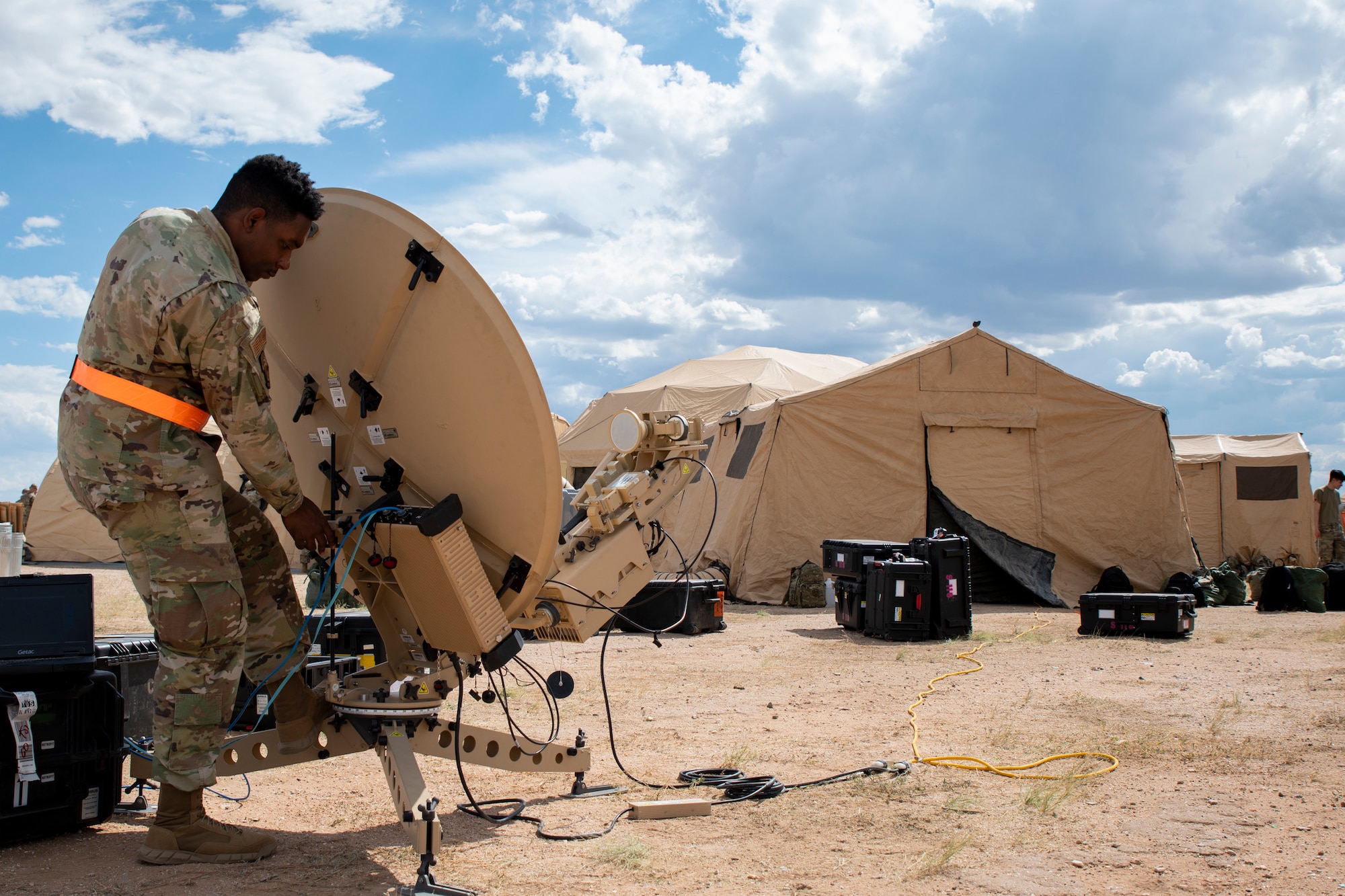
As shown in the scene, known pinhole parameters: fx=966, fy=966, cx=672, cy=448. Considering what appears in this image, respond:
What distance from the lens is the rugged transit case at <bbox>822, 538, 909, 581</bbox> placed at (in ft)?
33.4

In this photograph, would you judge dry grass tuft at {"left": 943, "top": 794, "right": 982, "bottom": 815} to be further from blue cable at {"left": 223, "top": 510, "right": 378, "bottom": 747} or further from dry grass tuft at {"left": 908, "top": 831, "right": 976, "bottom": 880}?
blue cable at {"left": 223, "top": 510, "right": 378, "bottom": 747}

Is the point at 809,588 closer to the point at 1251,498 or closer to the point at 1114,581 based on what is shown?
the point at 1114,581

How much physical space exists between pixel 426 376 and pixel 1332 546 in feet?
58.1

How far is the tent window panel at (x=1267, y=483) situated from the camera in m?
18.6

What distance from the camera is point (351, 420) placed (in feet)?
11.7

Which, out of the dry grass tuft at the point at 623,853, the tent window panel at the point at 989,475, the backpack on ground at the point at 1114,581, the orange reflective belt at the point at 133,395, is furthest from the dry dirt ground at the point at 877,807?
the tent window panel at the point at 989,475

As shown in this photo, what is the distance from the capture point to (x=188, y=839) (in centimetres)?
312

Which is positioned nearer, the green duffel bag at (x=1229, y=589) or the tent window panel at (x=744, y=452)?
the tent window panel at (x=744, y=452)

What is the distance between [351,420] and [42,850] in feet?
5.69

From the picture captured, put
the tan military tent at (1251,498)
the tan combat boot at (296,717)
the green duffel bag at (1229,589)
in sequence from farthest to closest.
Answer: the tan military tent at (1251,498)
the green duffel bag at (1229,589)
the tan combat boot at (296,717)

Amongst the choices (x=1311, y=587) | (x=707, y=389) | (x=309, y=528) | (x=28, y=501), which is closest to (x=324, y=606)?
(x=309, y=528)

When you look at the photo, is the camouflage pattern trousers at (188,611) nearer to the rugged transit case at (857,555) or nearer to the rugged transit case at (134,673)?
the rugged transit case at (134,673)

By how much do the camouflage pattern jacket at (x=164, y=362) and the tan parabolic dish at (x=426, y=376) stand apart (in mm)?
408

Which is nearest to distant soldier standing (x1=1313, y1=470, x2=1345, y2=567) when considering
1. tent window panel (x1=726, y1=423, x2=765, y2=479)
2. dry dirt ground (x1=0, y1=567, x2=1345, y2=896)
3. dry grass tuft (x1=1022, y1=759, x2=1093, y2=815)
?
tent window panel (x1=726, y1=423, x2=765, y2=479)
